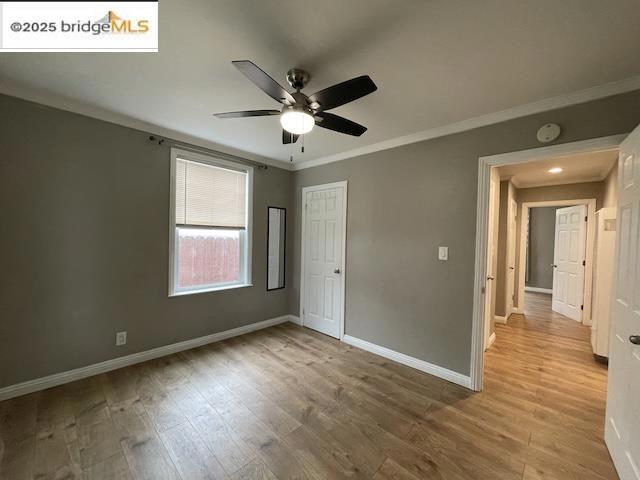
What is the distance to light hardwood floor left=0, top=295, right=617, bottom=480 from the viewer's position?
1545 mm

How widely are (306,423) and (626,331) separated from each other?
2126 mm

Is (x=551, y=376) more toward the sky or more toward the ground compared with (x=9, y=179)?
more toward the ground

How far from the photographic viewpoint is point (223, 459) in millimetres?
1586

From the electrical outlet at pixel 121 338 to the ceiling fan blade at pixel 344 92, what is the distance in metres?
2.88

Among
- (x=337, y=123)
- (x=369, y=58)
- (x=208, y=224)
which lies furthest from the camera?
(x=208, y=224)

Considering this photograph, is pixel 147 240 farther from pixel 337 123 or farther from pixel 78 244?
pixel 337 123

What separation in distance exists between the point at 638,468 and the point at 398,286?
1.90 meters

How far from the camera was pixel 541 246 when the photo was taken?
6.81m

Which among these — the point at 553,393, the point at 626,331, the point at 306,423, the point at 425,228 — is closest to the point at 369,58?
the point at 425,228

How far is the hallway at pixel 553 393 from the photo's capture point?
1663 millimetres

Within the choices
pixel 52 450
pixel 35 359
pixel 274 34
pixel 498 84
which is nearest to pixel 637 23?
pixel 498 84

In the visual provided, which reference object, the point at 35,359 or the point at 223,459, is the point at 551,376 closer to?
the point at 223,459

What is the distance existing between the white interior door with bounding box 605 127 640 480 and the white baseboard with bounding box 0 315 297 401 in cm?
353

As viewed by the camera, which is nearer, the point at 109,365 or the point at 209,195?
the point at 109,365
